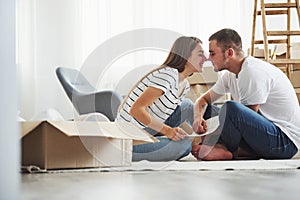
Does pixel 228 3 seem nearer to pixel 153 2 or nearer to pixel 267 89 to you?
pixel 153 2

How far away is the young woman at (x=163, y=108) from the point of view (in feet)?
5.65

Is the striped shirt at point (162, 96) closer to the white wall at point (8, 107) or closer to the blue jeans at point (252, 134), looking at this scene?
the blue jeans at point (252, 134)

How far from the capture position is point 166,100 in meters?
1.78

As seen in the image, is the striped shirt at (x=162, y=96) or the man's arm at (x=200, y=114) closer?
the striped shirt at (x=162, y=96)

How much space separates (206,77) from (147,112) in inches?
63.7

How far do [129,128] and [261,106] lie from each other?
2.27ft

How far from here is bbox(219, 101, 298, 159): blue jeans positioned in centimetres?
183

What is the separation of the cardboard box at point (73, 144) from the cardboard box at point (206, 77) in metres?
1.85

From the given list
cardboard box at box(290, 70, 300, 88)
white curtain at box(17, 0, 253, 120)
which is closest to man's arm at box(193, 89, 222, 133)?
cardboard box at box(290, 70, 300, 88)

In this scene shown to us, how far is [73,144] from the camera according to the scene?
53.6 inches

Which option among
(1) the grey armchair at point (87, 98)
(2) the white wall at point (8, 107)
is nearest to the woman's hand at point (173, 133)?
(1) the grey armchair at point (87, 98)

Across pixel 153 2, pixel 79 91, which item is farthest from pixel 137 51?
pixel 79 91

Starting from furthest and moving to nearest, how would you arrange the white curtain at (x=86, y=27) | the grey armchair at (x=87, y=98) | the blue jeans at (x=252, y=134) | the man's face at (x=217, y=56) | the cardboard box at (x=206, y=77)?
1. the white curtain at (x=86, y=27)
2. the cardboard box at (x=206, y=77)
3. the grey armchair at (x=87, y=98)
4. the man's face at (x=217, y=56)
5. the blue jeans at (x=252, y=134)

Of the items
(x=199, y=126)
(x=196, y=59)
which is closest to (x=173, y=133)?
(x=199, y=126)
